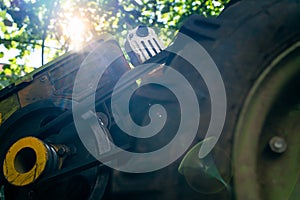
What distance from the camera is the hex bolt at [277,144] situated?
3.69ft

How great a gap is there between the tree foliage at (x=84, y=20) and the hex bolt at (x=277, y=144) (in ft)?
28.3

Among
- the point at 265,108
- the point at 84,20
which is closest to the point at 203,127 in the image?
the point at 265,108

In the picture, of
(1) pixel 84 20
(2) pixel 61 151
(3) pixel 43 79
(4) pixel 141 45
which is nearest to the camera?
(2) pixel 61 151

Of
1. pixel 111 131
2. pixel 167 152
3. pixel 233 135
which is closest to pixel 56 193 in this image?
pixel 111 131

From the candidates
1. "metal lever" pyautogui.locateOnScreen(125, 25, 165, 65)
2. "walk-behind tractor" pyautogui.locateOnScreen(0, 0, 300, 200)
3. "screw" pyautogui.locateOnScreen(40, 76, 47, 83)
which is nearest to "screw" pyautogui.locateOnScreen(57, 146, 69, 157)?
"walk-behind tractor" pyautogui.locateOnScreen(0, 0, 300, 200)

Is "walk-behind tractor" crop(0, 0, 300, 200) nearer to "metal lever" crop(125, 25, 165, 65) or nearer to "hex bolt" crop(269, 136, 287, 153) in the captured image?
"hex bolt" crop(269, 136, 287, 153)

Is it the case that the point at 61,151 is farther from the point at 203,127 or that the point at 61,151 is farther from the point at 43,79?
the point at 203,127

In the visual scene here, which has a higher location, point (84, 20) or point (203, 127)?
point (84, 20)

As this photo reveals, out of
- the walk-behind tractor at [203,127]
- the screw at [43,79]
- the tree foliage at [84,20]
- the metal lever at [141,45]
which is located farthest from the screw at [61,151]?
the tree foliage at [84,20]

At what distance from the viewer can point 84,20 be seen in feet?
34.9

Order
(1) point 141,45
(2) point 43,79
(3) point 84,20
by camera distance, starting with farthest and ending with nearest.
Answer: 1. (3) point 84,20
2. (1) point 141,45
3. (2) point 43,79

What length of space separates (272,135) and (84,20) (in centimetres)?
997

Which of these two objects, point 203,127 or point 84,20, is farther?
point 84,20

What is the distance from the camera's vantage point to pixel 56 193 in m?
1.80
